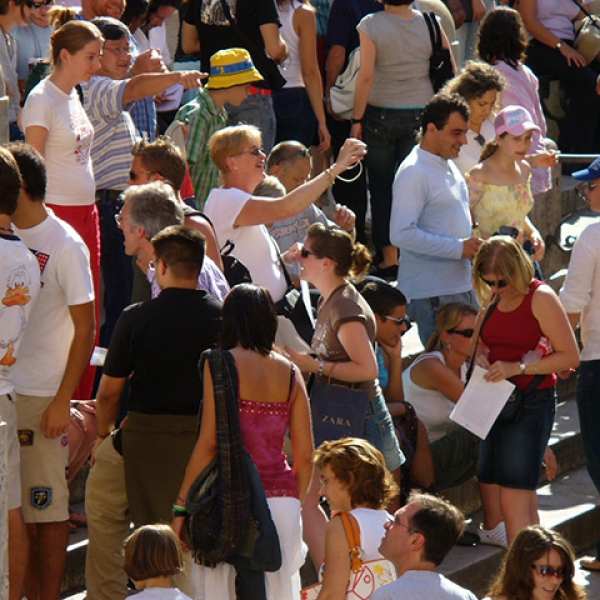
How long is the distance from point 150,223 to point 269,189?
1.35m

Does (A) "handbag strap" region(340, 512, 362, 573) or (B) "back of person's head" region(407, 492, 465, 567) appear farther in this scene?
(A) "handbag strap" region(340, 512, 362, 573)

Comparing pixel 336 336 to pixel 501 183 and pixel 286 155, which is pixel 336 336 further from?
pixel 501 183

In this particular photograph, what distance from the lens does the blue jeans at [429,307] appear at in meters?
7.63

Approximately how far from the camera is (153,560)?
456cm

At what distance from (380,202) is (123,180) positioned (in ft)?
7.66

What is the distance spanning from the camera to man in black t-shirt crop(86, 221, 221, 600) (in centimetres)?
509

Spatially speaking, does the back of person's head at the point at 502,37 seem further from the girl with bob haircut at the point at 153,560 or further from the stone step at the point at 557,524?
the girl with bob haircut at the point at 153,560

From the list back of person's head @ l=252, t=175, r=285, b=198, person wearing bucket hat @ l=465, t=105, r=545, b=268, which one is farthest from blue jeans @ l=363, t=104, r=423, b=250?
back of person's head @ l=252, t=175, r=285, b=198

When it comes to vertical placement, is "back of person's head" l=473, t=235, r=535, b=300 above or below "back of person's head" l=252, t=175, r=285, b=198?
below

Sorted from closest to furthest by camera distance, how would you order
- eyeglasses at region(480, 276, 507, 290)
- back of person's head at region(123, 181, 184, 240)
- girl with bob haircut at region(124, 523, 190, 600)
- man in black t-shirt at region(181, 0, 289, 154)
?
girl with bob haircut at region(124, 523, 190, 600) < back of person's head at region(123, 181, 184, 240) < eyeglasses at region(480, 276, 507, 290) < man in black t-shirt at region(181, 0, 289, 154)

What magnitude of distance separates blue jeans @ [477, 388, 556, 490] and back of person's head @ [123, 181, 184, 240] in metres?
1.96

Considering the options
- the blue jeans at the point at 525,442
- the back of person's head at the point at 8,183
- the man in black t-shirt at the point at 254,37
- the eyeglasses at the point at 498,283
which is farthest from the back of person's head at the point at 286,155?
the back of person's head at the point at 8,183

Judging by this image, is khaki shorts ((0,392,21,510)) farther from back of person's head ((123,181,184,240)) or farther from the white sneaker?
the white sneaker

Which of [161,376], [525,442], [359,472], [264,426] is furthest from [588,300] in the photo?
[161,376]
